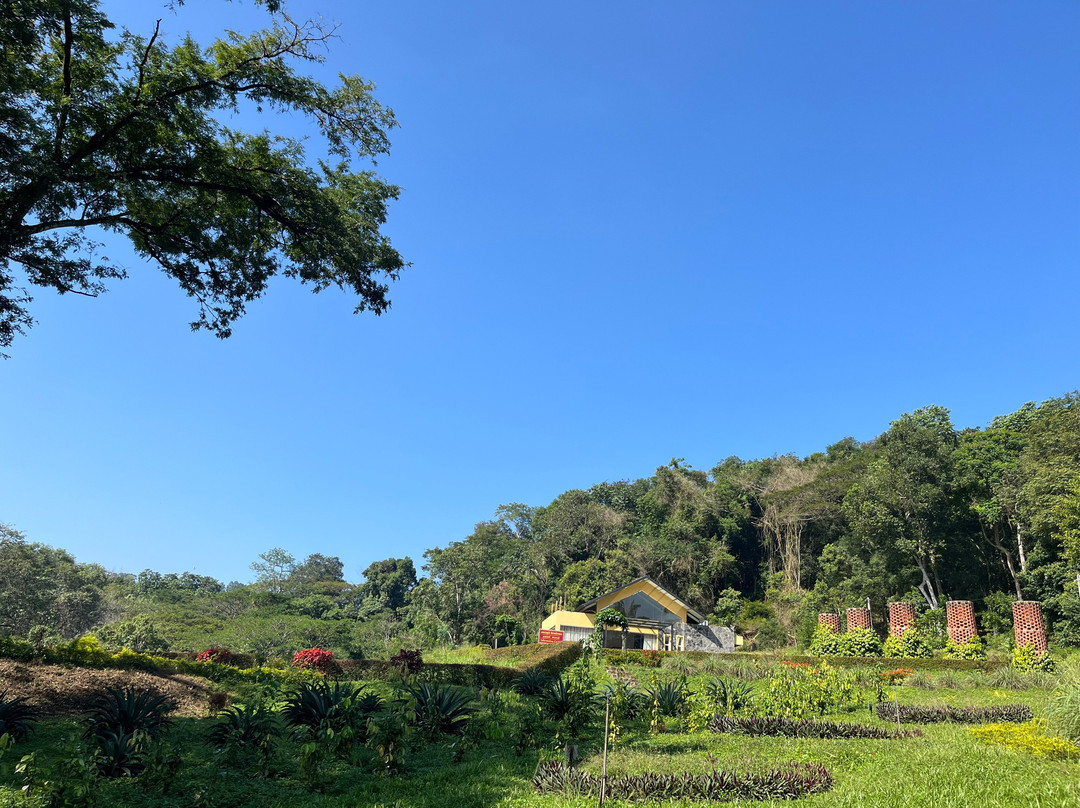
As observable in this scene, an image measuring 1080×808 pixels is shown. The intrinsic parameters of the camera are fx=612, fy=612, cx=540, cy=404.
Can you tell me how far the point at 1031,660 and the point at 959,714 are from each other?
11.0 m

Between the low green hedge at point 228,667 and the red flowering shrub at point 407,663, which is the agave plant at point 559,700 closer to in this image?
the low green hedge at point 228,667

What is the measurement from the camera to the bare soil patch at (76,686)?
9836mm

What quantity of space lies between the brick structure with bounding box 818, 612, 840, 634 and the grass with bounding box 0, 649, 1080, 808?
18.7 meters

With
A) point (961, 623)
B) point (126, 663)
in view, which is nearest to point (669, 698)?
point (126, 663)

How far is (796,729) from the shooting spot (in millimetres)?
8961

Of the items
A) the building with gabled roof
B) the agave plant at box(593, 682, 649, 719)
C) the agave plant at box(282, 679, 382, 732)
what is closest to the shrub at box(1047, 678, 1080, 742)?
the agave plant at box(593, 682, 649, 719)

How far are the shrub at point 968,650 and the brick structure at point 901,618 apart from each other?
2.33m

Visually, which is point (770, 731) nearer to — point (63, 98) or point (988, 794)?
point (988, 794)

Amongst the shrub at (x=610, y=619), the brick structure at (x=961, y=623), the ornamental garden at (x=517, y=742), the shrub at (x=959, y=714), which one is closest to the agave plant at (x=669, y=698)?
the ornamental garden at (x=517, y=742)

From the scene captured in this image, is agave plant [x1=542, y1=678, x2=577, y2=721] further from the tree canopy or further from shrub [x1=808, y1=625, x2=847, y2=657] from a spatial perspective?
shrub [x1=808, y1=625, x2=847, y2=657]

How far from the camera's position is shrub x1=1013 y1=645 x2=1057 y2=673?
17244 millimetres

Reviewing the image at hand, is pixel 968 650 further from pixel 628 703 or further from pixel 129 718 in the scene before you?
pixel 129 718

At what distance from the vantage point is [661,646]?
33.8 meters

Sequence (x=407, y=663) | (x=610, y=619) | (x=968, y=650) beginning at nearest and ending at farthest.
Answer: (x=407, y=663), (x=968, y=650), (x=610, y=619)
